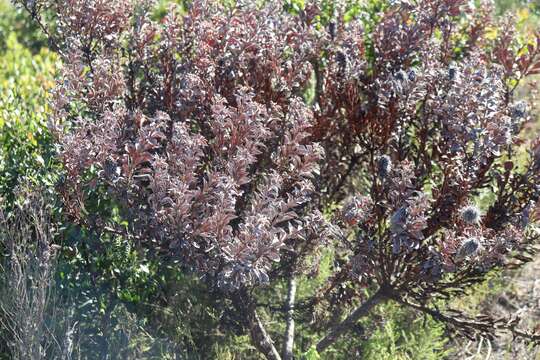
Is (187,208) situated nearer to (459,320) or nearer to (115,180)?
(115,180)

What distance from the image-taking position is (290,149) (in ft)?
10.3

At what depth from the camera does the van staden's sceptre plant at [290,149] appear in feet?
9.53

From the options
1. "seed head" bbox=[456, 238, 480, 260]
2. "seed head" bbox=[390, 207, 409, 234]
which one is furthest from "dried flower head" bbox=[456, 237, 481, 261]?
"seed head" bbox=[390, 207, 409, 234]

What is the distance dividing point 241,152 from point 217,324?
1198mm

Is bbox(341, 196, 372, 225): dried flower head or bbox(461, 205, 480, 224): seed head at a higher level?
bbox(461, 205, 480, 224): seed head

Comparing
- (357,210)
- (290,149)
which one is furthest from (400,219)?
(290,149)

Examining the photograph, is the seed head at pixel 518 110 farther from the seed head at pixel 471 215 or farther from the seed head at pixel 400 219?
the seed head at pixel 400 219

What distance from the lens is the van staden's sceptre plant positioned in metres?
2.91

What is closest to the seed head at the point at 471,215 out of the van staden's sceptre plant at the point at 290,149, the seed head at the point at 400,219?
the van staden's sceptre plant at the point at 290,149

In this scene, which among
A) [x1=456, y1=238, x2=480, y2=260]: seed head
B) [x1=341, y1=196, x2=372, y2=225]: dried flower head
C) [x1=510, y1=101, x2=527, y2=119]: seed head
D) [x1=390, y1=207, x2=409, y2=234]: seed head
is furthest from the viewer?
[x1=510, y1=101, x2=527, y2=119]: seed head

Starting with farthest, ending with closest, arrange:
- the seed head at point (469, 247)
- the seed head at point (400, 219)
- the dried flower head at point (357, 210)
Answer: the dried flower head at point (357, 210) → the seed head at point (400, 219) → the seed head at point (469, 247)

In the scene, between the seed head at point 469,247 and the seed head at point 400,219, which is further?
the seed head at point 400,219

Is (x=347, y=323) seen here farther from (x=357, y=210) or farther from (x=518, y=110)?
(x=518, y=110)

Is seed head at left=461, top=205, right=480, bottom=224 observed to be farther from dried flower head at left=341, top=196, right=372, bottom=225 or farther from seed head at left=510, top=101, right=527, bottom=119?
seed head at left=510, top=101, right=527, bottom=119
